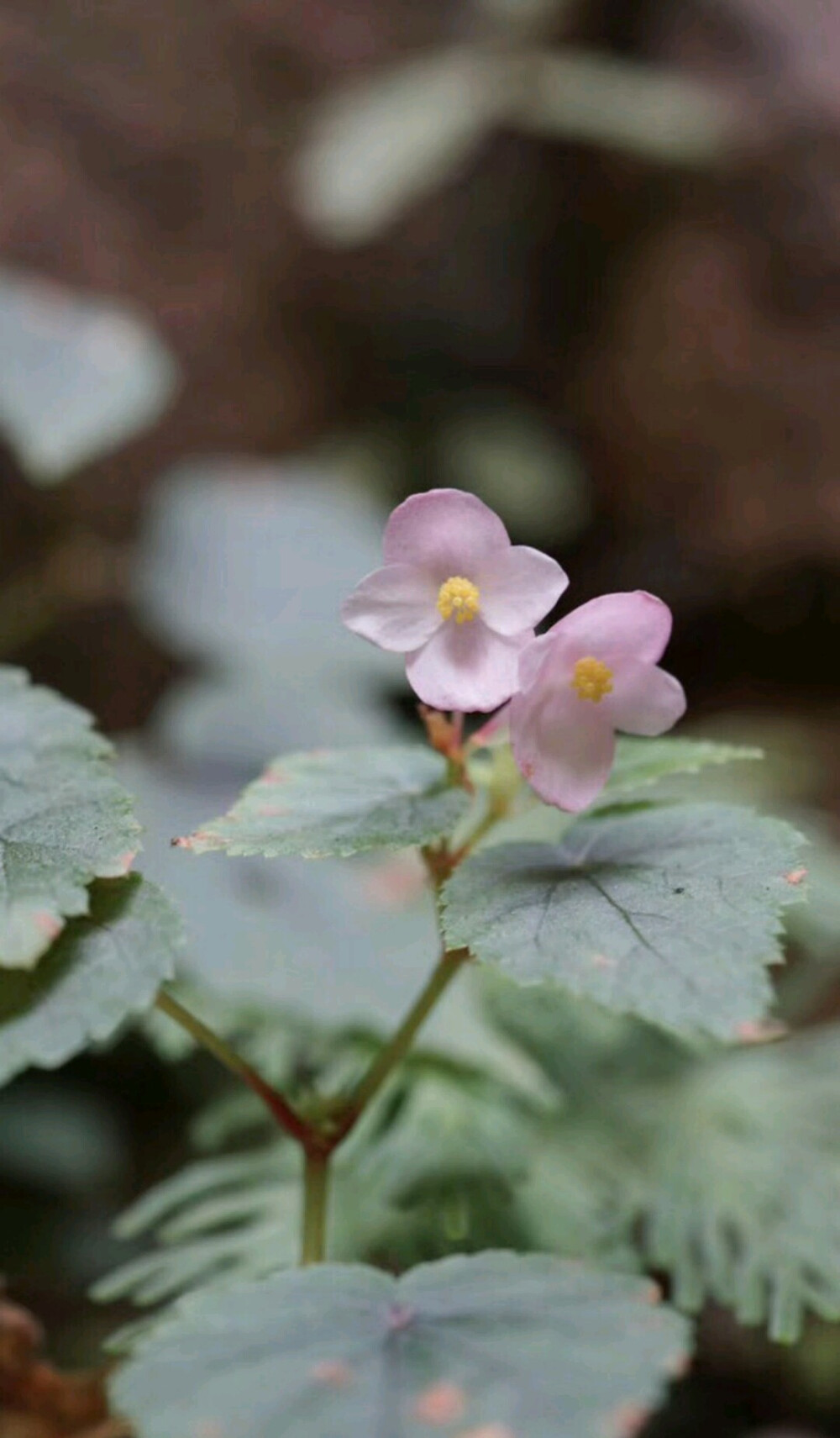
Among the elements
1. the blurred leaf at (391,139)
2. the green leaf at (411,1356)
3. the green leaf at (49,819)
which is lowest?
the green leaf at (411,1356)

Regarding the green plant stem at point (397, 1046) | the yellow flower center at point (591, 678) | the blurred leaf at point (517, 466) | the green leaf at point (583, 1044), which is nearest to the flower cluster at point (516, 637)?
the yellow flower center at point (591, 678)

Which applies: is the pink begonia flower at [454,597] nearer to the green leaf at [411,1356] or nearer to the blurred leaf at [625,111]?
the green leaf at [411,1356]

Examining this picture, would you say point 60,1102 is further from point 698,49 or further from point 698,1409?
point 698,49

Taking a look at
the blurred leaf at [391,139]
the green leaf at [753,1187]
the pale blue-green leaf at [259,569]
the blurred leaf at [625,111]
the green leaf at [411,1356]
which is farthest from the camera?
the blurred leaf at [625,111]

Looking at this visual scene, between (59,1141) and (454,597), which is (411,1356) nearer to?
(454,597)

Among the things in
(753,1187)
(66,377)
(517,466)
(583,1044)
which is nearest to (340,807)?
(753,1187)

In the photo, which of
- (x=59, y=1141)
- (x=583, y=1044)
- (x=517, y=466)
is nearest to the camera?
(x=583, y=1044)

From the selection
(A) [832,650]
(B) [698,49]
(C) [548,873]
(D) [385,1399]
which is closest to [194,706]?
(C) [548,873]
